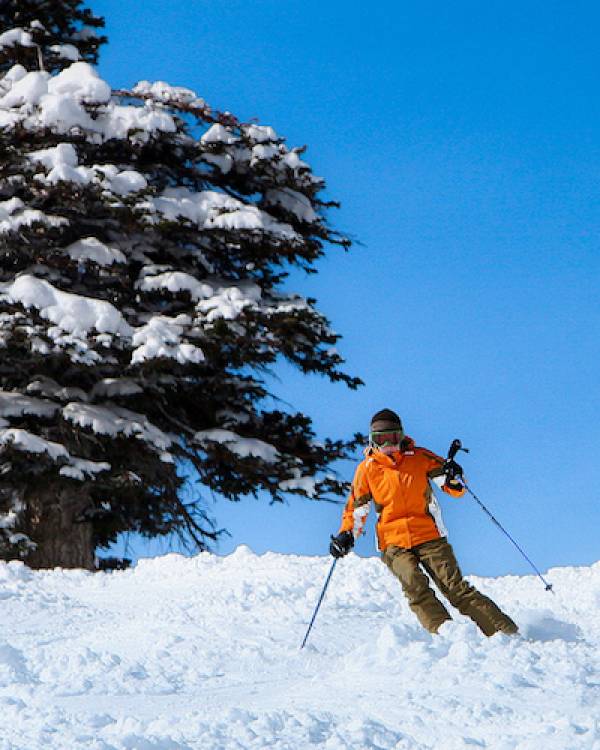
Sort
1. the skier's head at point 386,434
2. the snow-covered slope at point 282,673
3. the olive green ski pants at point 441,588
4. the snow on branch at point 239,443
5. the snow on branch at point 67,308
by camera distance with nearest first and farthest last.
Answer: the snow-covered slope at point 282,673
the olive green ski pants at point 441,588
the skier's head at point 386,434
the snow on branch at point 67,308
the snow on branch at point 239,443

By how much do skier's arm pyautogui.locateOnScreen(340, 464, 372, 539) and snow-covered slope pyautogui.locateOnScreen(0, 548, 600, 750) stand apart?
0.79m

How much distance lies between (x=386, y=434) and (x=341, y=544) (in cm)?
88

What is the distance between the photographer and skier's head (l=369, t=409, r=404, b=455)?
6.90 m

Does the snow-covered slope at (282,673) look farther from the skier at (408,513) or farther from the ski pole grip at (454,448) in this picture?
the ski pole grip at (454,448)

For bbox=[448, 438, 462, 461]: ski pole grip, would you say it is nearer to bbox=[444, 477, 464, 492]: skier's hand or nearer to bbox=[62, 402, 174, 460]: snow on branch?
bbox=[444, 477, 464, 492]: skier's hand

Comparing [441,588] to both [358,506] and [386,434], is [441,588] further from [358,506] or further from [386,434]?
[386,434]

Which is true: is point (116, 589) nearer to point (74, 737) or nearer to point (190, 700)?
point (190, 700)

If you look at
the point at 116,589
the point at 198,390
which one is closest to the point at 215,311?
the point at 198,390

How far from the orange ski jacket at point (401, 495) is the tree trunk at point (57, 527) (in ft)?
26.0

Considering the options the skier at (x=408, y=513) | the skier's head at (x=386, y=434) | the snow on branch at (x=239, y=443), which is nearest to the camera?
the skier at (x=408, y=513)

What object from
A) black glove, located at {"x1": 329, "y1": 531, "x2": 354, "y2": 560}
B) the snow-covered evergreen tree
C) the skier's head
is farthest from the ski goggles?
the snow-covered evergreen tree

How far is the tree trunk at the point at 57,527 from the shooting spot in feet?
45.8

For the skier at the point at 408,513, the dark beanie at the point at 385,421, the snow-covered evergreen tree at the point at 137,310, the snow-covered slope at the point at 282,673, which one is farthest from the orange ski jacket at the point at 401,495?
the snow-covered evergreen tree at the point at 137,310

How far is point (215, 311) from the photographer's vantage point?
43.6ft
